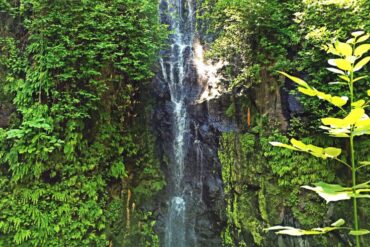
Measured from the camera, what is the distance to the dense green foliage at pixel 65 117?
491 cm

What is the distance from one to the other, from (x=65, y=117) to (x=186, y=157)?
8.96 ft

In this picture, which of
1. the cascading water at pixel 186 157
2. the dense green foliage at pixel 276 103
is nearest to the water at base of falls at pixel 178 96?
the cascading water at pixel 186 157

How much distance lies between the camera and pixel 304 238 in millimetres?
4758

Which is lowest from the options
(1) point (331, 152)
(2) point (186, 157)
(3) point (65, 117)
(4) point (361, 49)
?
(1) point (331, 152)

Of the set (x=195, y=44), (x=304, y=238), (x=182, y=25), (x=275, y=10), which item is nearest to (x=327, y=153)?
(x=304, y=238)

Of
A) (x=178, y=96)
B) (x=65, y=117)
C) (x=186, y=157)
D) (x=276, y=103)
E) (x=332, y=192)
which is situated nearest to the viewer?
(x=332, y=192)

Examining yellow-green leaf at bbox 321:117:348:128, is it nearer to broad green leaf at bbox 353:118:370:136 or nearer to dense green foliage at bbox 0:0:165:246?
broad green leaf at bbox 353:118:370:136

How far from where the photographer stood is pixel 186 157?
254 inches

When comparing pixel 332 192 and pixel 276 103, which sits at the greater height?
pixel 276 103

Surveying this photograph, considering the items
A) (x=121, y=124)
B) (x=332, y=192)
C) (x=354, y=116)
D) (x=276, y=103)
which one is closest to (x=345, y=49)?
(x=354, y=116)

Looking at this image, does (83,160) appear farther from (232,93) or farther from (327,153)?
(327,153)

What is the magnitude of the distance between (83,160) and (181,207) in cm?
234

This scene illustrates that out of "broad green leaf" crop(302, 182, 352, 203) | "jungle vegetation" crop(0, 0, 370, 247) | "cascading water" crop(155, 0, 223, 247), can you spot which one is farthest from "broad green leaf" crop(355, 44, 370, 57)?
"cascading water" crop(155, 0, 223, 247)

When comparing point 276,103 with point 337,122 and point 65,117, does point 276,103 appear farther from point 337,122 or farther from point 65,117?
point 337,122
